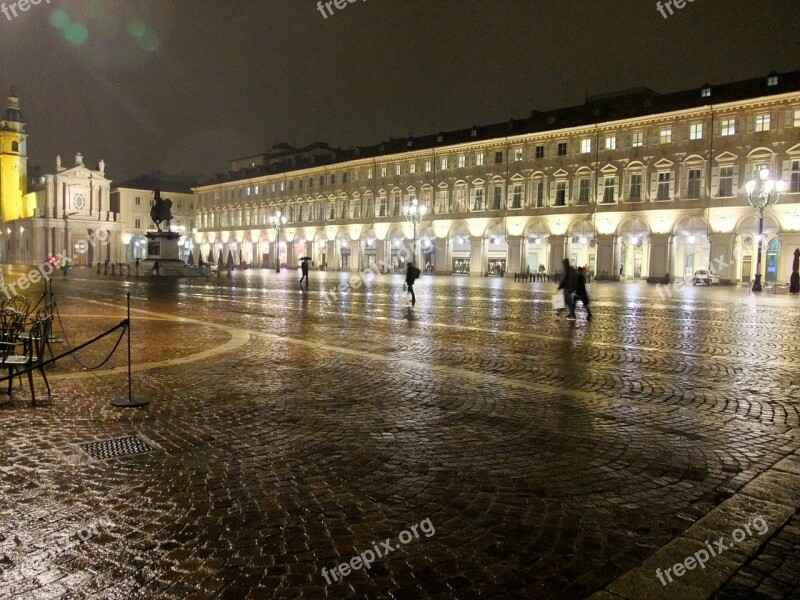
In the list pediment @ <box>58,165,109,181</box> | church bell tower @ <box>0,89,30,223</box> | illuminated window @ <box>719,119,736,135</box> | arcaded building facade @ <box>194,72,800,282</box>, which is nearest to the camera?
arcaded building facade @ <box>194,72,800,282</box>

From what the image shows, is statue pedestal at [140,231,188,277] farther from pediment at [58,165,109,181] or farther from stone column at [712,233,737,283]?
pediment at [58,165,109,181]

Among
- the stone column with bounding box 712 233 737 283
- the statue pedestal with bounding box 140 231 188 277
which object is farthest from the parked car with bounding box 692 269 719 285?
the statue pedestal with bounding box 140 231 188 277

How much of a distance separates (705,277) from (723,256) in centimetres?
327

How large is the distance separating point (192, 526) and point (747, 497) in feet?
12.5

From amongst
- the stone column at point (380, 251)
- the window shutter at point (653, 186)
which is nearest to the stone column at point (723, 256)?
the window shutter at point (653, 186)

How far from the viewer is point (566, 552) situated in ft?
11.5

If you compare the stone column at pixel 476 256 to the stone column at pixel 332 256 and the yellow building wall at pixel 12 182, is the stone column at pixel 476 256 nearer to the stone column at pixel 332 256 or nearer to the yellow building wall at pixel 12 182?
the stone column at pixel 332 256

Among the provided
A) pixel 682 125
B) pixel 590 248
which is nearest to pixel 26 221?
pixel 590 248

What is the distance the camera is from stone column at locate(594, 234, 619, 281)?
53344 millimetres

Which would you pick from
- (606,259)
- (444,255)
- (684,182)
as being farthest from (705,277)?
(444,255)

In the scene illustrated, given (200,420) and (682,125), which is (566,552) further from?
(682,125)

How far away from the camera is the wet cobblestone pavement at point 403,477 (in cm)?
328

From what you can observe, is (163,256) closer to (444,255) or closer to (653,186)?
(444,255)

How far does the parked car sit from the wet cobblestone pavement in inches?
1544
